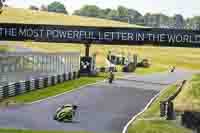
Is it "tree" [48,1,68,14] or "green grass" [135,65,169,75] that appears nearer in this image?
"green grass" [135,65,169,75]

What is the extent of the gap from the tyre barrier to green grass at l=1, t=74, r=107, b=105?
0.96 feet

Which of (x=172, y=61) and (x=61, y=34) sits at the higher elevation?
(x=61, y=34)

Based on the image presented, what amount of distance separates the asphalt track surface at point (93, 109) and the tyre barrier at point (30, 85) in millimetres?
1897

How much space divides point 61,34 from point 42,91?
3.91 m

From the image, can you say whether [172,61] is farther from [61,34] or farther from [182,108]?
[182,108]

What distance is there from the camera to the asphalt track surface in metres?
24.3

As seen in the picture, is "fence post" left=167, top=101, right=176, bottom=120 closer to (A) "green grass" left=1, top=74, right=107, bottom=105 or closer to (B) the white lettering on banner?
(B) the white lettering on banner

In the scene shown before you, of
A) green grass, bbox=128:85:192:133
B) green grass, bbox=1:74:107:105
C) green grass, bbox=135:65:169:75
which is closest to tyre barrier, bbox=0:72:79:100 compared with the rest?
green grass, bbox=1:74:107:105

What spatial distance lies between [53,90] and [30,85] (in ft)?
7.42

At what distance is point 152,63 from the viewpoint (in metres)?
61.8

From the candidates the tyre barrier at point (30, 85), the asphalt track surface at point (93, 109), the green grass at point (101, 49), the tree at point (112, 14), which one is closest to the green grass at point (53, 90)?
the tyre barrier at point (30, 85)

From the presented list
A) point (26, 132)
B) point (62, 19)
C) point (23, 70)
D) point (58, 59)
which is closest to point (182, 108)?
point (26, 132)

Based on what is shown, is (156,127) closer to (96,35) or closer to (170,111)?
(170,111)

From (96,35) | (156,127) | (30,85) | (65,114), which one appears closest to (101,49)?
(30,85)
